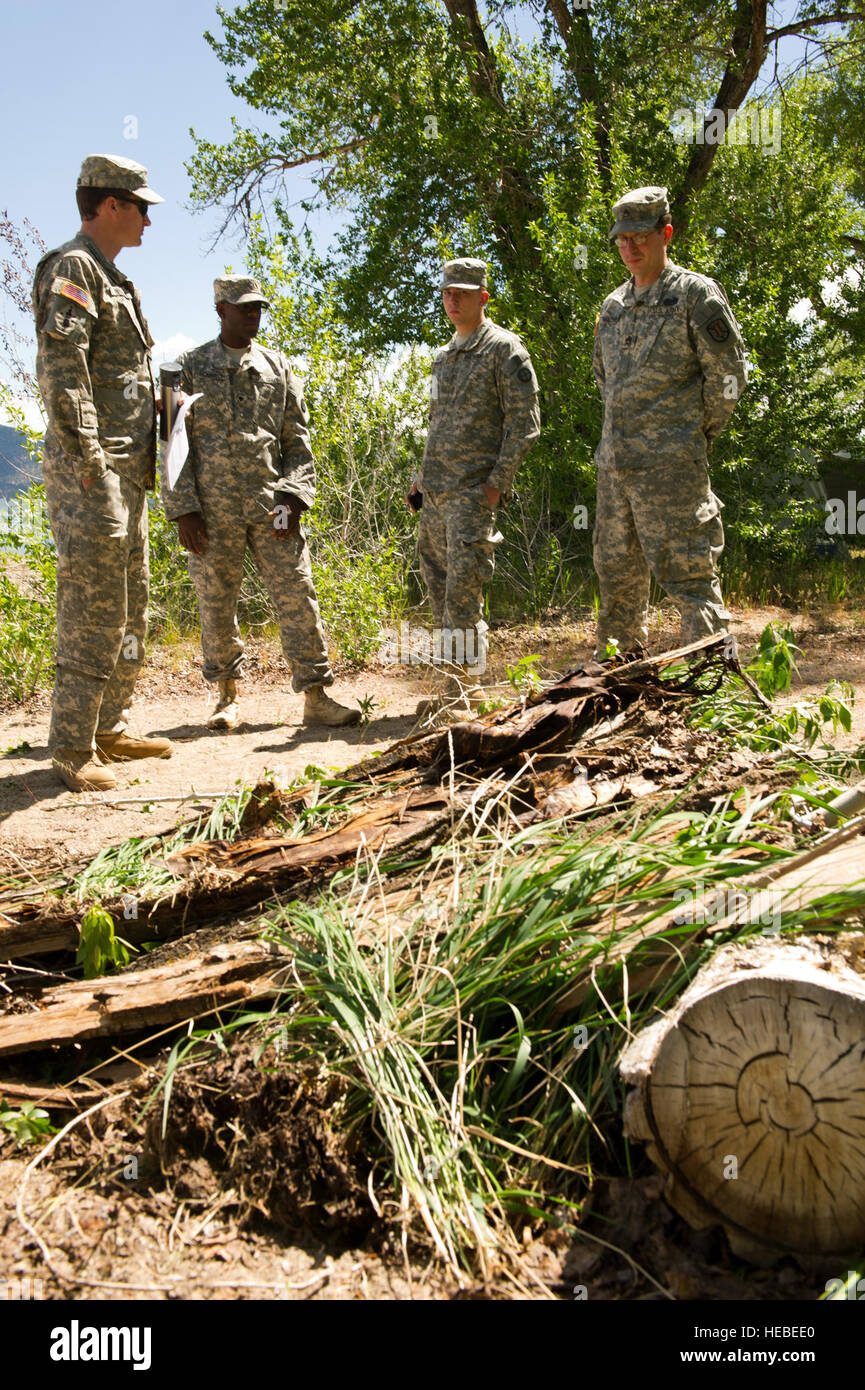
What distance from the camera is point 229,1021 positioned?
2559mm

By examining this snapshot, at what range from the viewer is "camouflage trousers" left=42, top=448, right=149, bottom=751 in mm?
4535

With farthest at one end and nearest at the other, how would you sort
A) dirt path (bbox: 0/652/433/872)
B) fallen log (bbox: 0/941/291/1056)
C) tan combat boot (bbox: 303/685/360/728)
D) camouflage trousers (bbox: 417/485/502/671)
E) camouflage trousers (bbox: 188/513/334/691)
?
tan combat boot (bbox: 303/685/360/728) < camouflage trousers (bbox: 188/513/334/691) < camouflage trousers (bbox: 417/485/502/671) < dirt path (bbox: 0/652/433/872) < fallen log (bbox: 0/941/291/1056)

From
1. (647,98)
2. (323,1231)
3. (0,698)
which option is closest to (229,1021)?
(323,1231)

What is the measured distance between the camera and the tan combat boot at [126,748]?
17.1 ft

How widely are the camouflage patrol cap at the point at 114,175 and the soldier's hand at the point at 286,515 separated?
5.23 feet

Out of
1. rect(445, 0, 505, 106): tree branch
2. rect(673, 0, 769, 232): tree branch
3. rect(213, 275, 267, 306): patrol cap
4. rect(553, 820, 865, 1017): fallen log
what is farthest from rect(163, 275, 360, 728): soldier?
rect(445, 0, 505, 106): tree branch

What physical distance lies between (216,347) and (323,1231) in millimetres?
4528

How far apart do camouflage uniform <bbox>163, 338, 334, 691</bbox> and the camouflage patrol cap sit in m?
1.08

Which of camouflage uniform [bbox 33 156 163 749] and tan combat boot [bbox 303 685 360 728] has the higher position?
camouflage uniform [bbox 33 156 163 749]

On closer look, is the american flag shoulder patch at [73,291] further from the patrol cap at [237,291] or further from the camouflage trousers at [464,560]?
the camouflage trousers at [464,560]

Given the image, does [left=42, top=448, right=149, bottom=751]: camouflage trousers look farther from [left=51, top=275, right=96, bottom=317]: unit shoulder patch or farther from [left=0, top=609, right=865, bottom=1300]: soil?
[left=0, top=609, right=865, bottom=1300]: soil

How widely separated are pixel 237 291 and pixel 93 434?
1385 mm

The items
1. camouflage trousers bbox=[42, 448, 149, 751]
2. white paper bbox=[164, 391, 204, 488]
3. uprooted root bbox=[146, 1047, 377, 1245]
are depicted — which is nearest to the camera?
uprooted root bbox=[146, 1047, 377, 1245]
